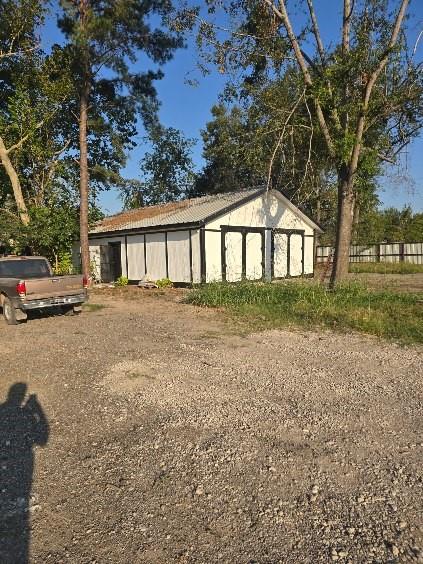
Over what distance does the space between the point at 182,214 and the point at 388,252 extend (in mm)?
19165

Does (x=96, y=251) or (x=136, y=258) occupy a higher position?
(x=96, y=251)

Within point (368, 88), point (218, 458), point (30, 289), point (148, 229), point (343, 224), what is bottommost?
point (218, 458)

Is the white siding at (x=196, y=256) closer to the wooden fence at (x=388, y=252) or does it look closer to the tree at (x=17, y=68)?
the tree at (x=17, y=68)

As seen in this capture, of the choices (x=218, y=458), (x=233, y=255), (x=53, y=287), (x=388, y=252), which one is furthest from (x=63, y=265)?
(x=388, y=252)

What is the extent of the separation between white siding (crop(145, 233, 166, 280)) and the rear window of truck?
26.7ft

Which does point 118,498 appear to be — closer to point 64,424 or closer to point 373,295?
point 64,424

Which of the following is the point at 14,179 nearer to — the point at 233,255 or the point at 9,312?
the point at 233,255

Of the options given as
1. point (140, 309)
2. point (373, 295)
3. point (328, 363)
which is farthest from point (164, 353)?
point (373, 295)

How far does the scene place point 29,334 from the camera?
29.9ft

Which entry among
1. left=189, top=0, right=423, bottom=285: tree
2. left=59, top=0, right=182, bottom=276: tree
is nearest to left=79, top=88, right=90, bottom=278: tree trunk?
left=59, top=0, right=182, bottom=276: tree

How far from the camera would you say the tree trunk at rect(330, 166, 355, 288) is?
46.7 ft

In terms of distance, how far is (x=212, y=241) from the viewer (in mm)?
18328

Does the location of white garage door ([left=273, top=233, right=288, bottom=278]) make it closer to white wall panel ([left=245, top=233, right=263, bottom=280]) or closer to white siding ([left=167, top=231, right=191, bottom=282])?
white wall panel ([left=245, top=233, right=263, bottom=280])

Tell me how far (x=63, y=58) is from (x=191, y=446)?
23.0 metres
